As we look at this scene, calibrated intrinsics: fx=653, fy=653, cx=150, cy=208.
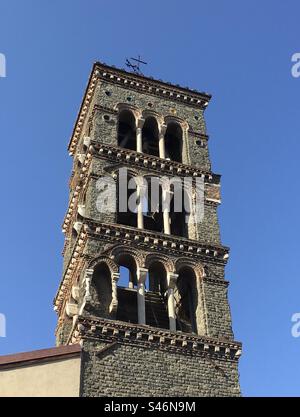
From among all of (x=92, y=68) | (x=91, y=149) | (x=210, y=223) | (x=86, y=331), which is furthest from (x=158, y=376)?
(x=92, y=68)

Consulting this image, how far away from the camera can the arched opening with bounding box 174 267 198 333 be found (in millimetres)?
23391

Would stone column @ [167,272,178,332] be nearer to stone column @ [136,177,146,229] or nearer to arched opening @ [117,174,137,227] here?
stone column @ [136,177,146,229]

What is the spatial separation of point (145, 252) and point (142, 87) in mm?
10064

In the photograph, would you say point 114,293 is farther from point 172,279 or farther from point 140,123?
point 140,123

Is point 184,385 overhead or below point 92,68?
below

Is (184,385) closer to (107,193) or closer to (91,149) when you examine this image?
(107,193)

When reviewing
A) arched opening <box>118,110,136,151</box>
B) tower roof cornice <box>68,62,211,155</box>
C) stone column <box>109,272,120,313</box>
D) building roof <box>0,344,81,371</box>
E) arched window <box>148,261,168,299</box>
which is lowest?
building roof <box>0,344,81,371</box>

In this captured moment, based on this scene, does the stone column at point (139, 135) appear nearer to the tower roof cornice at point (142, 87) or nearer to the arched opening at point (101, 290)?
the tower roof cornice at point (142, 87)

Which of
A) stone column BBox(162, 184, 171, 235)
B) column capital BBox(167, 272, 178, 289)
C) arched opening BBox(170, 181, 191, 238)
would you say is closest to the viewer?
column capital BBox(167, 272, 178, 289)

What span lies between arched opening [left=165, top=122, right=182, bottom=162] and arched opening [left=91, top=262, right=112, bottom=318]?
8.48 meters

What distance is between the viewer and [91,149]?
26.3 meters

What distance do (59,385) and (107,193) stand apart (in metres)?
8.71

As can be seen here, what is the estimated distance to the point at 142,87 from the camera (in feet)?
100

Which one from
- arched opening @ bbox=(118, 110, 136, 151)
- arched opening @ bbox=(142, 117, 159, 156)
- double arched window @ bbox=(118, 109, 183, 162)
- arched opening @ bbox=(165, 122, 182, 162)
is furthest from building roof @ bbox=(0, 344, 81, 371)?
arched opening @ bbox=(165, 122, 182, 162)
